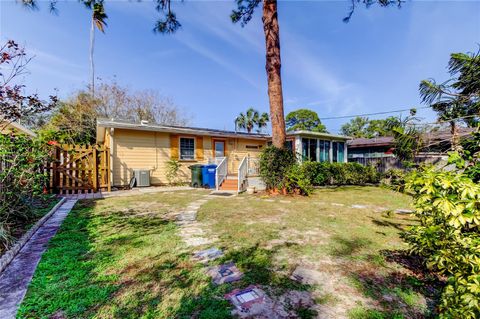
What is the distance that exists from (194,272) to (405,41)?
13.6m

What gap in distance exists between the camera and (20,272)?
7.81ft

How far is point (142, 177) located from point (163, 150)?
5.86 ft

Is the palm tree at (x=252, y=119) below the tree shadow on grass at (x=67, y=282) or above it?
above

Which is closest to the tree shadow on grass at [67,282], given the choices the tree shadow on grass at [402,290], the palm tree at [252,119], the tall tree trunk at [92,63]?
the tree shadow on grass at [402,290]

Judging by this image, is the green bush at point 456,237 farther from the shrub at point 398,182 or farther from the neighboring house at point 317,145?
the neighboring house at point 317,145

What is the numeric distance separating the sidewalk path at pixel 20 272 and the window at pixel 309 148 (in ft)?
43.4

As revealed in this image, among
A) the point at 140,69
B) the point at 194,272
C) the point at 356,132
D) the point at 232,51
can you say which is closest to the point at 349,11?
the point at 232,51

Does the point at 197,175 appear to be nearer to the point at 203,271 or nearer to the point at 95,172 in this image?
the point at 95,172

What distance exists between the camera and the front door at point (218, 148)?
518 inches

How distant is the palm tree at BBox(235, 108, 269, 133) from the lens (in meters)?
31.0

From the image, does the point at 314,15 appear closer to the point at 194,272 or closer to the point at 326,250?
the point at 326,250

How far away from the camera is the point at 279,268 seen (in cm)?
254

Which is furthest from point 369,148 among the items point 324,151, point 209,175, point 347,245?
point 347,245

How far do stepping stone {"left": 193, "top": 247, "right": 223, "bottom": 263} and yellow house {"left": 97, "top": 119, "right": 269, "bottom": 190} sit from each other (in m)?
6.02
